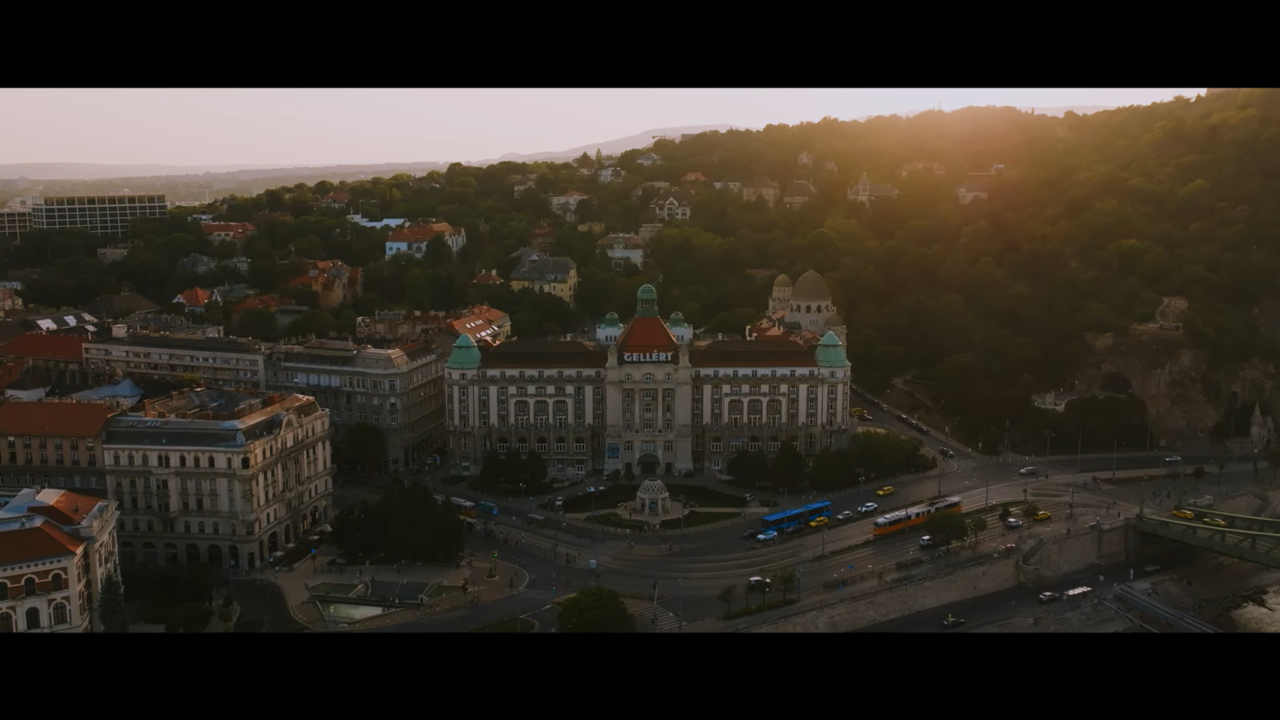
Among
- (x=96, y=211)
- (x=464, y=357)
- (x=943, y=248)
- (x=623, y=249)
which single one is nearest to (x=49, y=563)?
(x=464, y=357)

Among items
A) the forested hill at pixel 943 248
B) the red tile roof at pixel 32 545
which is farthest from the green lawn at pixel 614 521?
the forested hill at pixel 943 248

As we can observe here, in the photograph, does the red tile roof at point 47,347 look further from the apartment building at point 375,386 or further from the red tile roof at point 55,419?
the red tile roof at point 55,419

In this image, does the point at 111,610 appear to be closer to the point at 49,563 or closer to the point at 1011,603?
the point at 49,563

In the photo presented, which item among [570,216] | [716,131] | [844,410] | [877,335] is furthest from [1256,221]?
[716,131]

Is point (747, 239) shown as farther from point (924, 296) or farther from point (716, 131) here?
point (716, 131)

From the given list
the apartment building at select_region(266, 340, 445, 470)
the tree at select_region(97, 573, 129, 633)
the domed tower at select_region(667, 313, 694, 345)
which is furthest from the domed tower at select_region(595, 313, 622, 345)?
the tree at select_region(97, 573, 129, 633)
